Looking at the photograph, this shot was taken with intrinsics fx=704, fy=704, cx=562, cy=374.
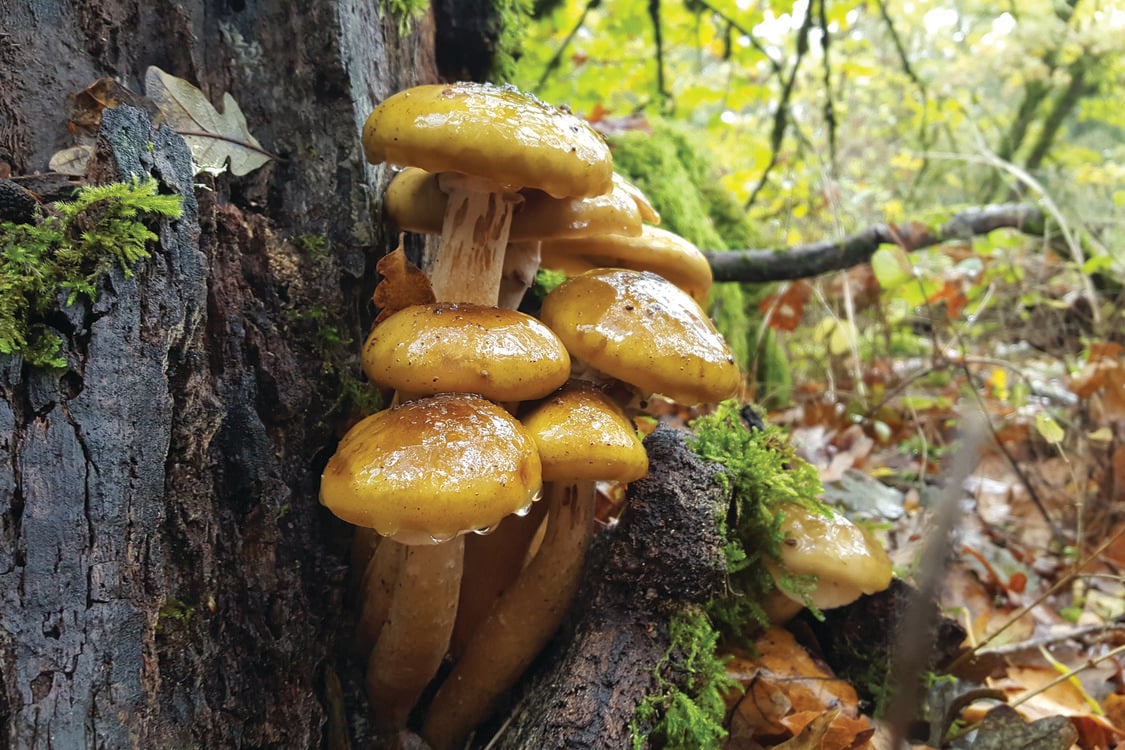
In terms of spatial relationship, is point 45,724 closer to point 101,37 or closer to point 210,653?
point 210,653

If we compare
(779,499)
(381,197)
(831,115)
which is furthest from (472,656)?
(831,115)

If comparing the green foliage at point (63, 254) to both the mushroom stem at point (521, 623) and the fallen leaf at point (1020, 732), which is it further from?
the fallen leaf at point (1020, 732)

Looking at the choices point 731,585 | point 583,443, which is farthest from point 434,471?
point 731,585

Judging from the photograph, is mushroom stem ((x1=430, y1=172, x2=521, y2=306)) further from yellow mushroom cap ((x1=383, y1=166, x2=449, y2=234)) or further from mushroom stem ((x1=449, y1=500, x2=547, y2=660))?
mushroom stem ((x1=449, y1=500, x2=547, y2=660))

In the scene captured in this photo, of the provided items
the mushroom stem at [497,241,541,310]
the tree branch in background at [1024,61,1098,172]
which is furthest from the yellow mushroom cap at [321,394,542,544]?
the tree branch in background at [1024,61,1098,172]

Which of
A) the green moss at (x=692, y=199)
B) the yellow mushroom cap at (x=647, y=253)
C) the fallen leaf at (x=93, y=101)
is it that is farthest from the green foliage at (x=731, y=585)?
the green moss at (x=692, y=199)
